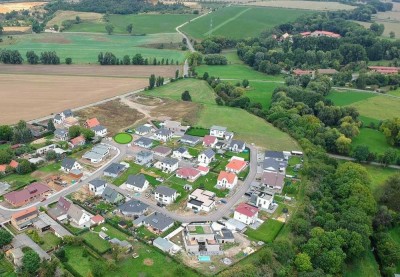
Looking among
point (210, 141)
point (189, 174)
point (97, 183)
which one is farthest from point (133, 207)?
point (210, 141)

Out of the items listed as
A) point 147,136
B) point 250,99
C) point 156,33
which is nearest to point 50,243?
point 147,136

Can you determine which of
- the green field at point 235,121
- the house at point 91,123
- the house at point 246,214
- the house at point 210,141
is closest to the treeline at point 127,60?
the green field at point 235,121

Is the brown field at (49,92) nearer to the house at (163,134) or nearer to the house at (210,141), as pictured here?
the house at (163,134)

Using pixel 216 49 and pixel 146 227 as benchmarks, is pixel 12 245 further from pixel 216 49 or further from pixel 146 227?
pixel 216 49

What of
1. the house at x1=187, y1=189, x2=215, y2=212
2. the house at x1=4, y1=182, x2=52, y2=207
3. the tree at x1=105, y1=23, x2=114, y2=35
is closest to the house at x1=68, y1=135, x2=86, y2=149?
the house at x1=4, y1=182, x2=52, y2=207

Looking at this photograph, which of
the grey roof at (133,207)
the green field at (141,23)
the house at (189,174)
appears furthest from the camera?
the green field at (141,23)

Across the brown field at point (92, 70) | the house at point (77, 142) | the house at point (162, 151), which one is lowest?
the house at point (162, 151)

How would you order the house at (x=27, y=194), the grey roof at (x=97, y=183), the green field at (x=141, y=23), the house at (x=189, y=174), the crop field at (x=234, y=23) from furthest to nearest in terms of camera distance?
1. the green field at (x=141, y=23)
2. the crop field at (x=234, y=23)
3. the house at (x=189, y=174)
4. the grey roof at (x=97, y=183)
5. the house at (x=27, y=194)
